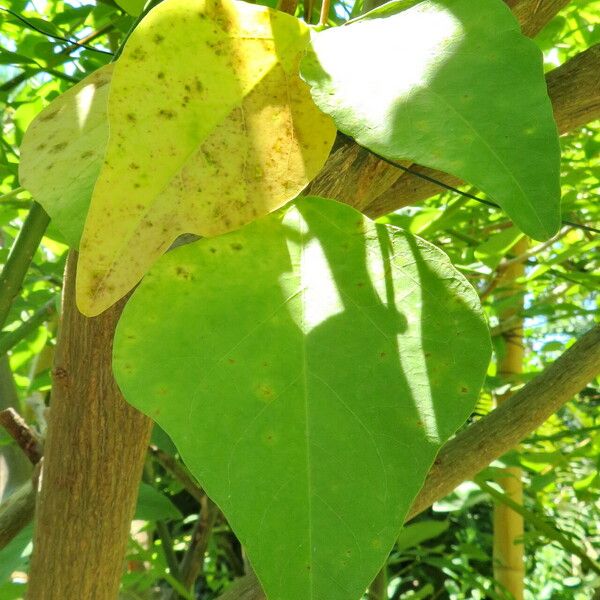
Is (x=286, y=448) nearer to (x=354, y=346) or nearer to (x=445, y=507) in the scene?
(x=354, y=346)

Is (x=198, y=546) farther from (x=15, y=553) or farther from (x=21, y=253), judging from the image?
(x=21, y=253)

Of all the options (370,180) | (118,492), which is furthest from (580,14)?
(118,492)

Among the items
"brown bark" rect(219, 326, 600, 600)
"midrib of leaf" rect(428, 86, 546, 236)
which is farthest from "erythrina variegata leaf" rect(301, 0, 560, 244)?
"brown bark" rect(219, 326, 600, 600)

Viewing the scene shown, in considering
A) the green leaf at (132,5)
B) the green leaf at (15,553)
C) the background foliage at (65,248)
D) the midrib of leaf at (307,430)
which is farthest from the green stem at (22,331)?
the midrib of leaf at (307,430)

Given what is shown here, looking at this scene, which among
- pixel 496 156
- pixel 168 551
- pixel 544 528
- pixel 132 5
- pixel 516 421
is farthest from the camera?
pixel 168 551

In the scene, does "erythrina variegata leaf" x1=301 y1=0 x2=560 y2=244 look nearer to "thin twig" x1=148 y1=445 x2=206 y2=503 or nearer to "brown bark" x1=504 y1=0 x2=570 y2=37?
"brown bark" x1=504 y1=0 x2=570 y2=37

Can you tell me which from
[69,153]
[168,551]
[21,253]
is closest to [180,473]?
[168,551]

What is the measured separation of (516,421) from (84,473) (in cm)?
24

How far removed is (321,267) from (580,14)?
497 mm

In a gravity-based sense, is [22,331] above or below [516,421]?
above

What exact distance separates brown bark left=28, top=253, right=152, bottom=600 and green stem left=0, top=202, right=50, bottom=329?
0.03m

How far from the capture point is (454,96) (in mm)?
130

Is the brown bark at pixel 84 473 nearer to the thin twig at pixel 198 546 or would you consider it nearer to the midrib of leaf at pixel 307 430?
the midrib of leaf at pixel 307 430

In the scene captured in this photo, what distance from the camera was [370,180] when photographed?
0.32 meters
